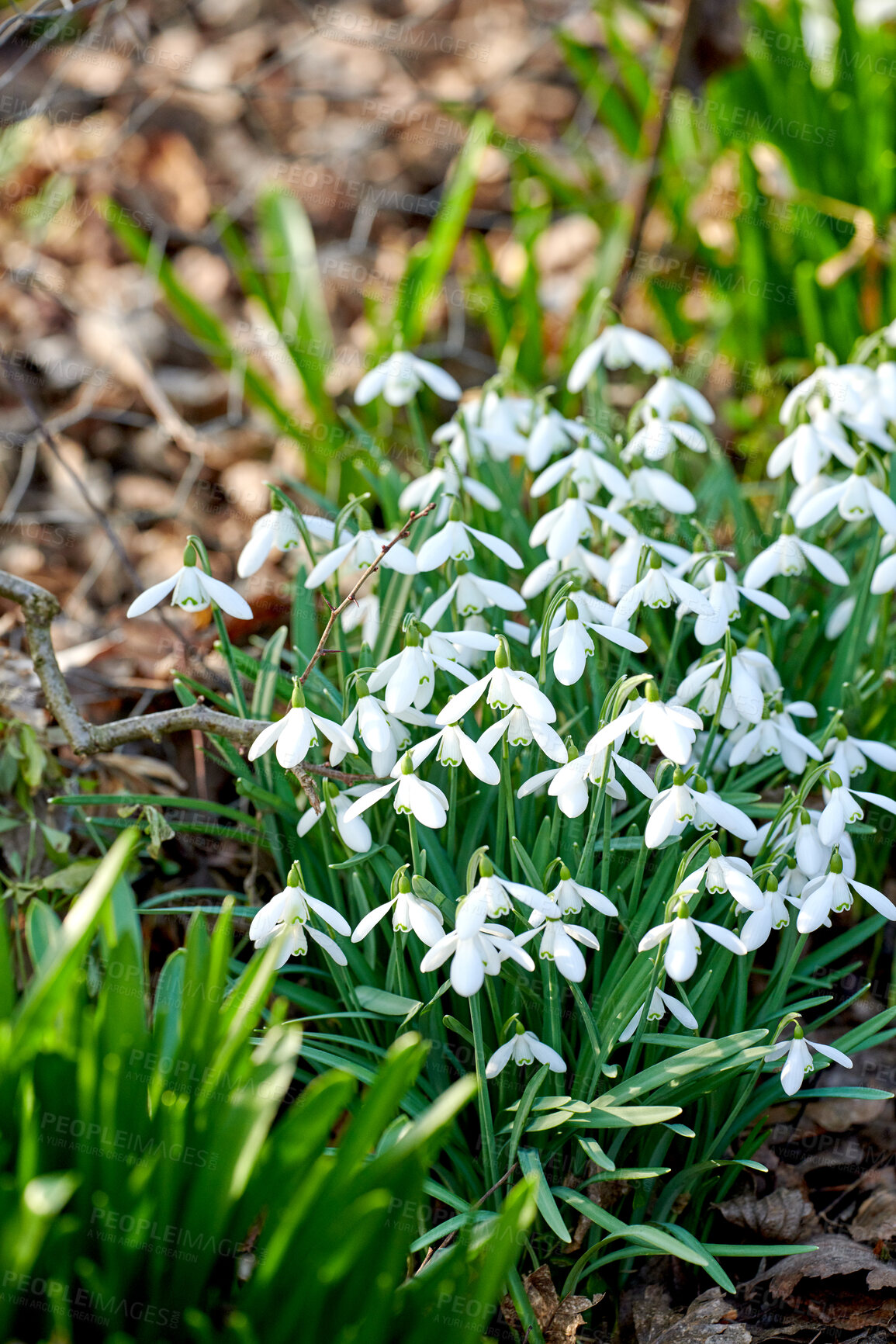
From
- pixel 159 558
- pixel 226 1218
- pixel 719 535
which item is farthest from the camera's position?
pixel 159 558

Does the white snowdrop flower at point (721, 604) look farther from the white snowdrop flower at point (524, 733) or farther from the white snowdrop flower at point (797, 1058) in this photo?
the white snowdrop flower at point (797, 1058)

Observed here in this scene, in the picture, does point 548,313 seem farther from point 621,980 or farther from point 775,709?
point 621,980

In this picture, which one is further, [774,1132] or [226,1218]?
[774,1132]

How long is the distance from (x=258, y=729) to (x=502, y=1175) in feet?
1.69

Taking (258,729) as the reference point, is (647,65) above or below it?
above

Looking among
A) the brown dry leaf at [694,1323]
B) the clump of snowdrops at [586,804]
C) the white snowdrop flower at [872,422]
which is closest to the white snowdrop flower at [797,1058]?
the clump of snowdrops at [586,804]

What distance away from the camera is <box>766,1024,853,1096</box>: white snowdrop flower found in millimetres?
986

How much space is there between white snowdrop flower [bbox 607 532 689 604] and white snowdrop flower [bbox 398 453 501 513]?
0.69ft

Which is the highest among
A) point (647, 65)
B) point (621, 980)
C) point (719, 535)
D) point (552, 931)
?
point (647, 65)

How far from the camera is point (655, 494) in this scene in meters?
1.34

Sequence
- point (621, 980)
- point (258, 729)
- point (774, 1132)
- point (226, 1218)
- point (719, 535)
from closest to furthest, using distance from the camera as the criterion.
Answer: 1. point (226, 1218)
2. point (621, 980)
3. point (258, 729)
4. point (774, 1132)
5. point (719, 535)

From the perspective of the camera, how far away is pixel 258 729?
46.2 inches

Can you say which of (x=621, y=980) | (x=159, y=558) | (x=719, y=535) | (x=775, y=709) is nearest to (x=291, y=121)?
(x=159, y=558)

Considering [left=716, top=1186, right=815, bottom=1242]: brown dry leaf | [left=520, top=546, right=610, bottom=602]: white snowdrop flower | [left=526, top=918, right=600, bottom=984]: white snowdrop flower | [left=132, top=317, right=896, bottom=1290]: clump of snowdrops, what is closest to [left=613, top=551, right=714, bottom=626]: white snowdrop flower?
[left=132, top=317, right=896, bottom=1290]: clump of snowdrops
